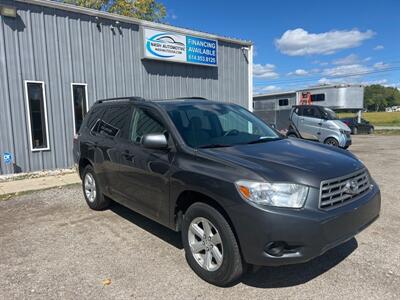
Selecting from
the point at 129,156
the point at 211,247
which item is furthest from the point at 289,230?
the point at 129,156

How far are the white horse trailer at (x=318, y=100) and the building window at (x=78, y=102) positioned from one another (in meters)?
16.3

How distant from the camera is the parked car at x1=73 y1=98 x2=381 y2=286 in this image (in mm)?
2842

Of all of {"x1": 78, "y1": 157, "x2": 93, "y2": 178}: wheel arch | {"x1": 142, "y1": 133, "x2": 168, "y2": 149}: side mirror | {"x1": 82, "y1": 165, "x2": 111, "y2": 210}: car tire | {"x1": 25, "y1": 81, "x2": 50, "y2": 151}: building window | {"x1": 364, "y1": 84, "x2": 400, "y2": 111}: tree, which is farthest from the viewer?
{"x1": 364, "y1": 84, "x2": 400, "y2": 111}: tree

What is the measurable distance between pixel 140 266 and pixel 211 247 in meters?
0.97

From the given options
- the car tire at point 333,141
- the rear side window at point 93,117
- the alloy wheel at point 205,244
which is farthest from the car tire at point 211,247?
the car tire at point 333,141

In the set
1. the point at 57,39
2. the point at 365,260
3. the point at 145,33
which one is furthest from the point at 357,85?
the point at 365,260

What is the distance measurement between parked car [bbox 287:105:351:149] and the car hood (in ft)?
30.7

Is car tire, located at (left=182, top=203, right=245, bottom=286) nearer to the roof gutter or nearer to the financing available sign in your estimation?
the roof gutter

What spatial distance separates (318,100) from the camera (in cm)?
2644

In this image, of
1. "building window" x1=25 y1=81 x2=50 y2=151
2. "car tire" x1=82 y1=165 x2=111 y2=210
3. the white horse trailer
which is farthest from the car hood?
the white horse trailer

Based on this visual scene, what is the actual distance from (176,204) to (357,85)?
26.2 m

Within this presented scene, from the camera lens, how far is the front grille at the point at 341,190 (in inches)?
116

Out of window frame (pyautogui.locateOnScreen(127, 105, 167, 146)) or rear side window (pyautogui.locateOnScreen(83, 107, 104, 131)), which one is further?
rear side window (pyautogui.locateOnScreen(83, 107, 104, 131))

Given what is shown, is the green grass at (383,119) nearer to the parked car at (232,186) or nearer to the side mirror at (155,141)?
the parked car at (232,186)
